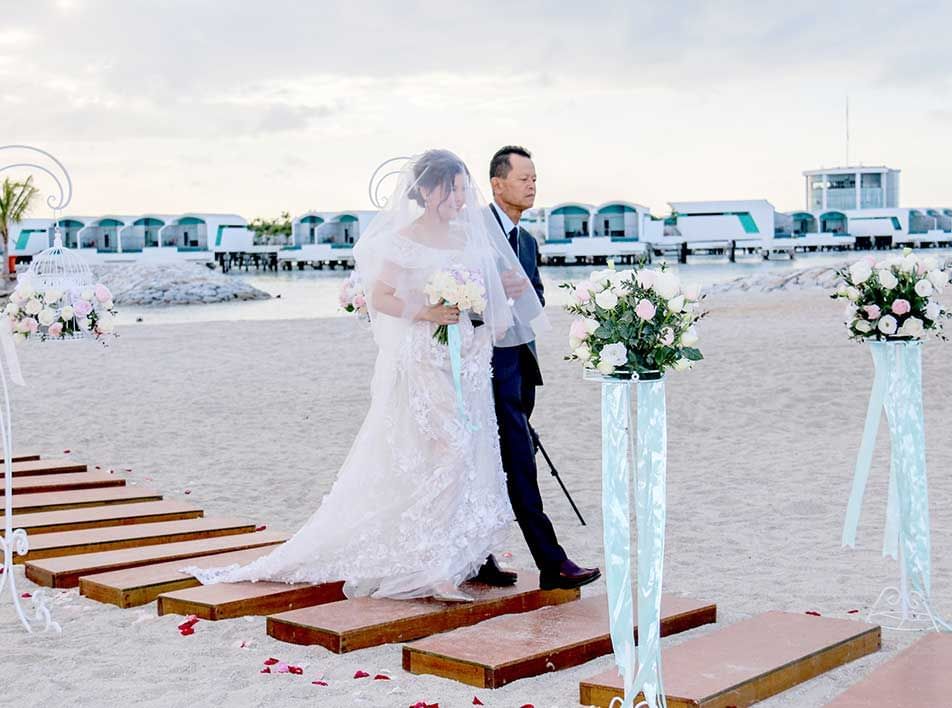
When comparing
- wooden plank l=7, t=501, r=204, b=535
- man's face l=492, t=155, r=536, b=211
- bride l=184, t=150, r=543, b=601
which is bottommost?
wooden plank l=7, t=501, r=204, b=535

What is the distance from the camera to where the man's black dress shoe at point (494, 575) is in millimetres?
4633

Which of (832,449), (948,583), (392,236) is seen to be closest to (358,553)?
(392,236)

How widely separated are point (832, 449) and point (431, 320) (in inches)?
199

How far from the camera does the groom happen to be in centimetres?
440

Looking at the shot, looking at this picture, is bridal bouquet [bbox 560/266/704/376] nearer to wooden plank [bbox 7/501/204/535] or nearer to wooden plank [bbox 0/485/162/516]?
wooden plank [bbox 7/501/204/535]

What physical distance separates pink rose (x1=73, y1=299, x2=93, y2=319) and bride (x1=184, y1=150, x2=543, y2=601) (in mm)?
1466

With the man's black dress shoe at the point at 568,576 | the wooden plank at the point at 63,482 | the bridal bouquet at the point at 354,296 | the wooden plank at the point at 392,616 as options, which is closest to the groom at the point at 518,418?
the man's black dress shoe at the point at 568,576

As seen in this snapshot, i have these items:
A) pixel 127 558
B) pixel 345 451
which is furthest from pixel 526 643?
pixel 345 451

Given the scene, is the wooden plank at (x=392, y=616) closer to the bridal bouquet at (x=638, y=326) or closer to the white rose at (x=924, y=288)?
the bridal bouquet at (x=638, y=326)

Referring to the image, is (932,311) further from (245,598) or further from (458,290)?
(245,598)

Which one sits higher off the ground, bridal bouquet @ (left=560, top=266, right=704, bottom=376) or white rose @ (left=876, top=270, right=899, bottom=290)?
white rose @ (left=876, top=270, right=899, bottom=290)

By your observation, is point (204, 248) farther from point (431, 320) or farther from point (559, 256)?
point (431, 320)

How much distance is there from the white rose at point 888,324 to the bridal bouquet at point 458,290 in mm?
1319

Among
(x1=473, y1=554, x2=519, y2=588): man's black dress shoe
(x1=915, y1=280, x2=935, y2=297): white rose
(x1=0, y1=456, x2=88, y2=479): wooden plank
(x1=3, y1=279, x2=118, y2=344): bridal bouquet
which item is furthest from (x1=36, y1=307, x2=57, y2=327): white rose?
(x1=915, y1=280, x2=935, y2=297): white rose
